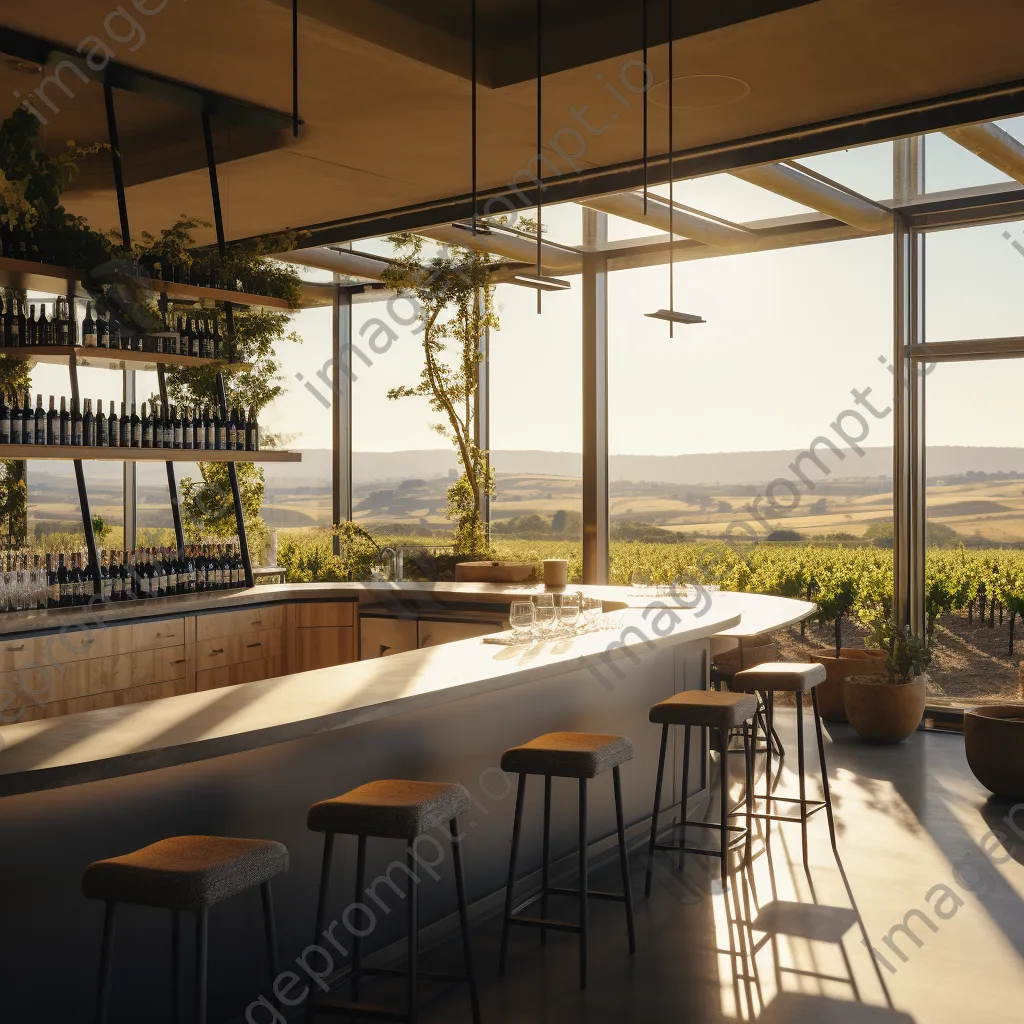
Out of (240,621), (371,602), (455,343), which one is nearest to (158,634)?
(240,621)

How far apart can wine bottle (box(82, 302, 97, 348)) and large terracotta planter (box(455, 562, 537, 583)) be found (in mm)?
3034

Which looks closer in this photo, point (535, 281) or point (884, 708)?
point (535, 281)

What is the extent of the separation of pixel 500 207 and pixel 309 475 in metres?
4.27

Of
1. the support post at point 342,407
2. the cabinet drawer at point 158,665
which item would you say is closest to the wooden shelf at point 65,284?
the cabinet drawer at point 158,665

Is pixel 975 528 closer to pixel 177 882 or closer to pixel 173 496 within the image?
pixel 173 496

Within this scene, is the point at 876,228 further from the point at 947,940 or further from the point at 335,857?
the point at 335,857

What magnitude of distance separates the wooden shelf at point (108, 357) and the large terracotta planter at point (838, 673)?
14.9 feet

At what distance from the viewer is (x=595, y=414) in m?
8.88

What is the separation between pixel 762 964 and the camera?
12.8 ft

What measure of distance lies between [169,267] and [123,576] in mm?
1686

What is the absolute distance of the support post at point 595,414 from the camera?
8.90m

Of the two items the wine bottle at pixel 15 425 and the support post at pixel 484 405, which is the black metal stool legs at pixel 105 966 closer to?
the wine bottle at pixel 15 425

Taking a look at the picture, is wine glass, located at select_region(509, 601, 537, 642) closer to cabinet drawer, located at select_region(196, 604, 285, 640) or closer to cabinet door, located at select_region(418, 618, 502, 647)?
cabinet door, located at select_region(418, 618, 502, 647)

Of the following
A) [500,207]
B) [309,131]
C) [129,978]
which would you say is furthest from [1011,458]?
[129,978]
